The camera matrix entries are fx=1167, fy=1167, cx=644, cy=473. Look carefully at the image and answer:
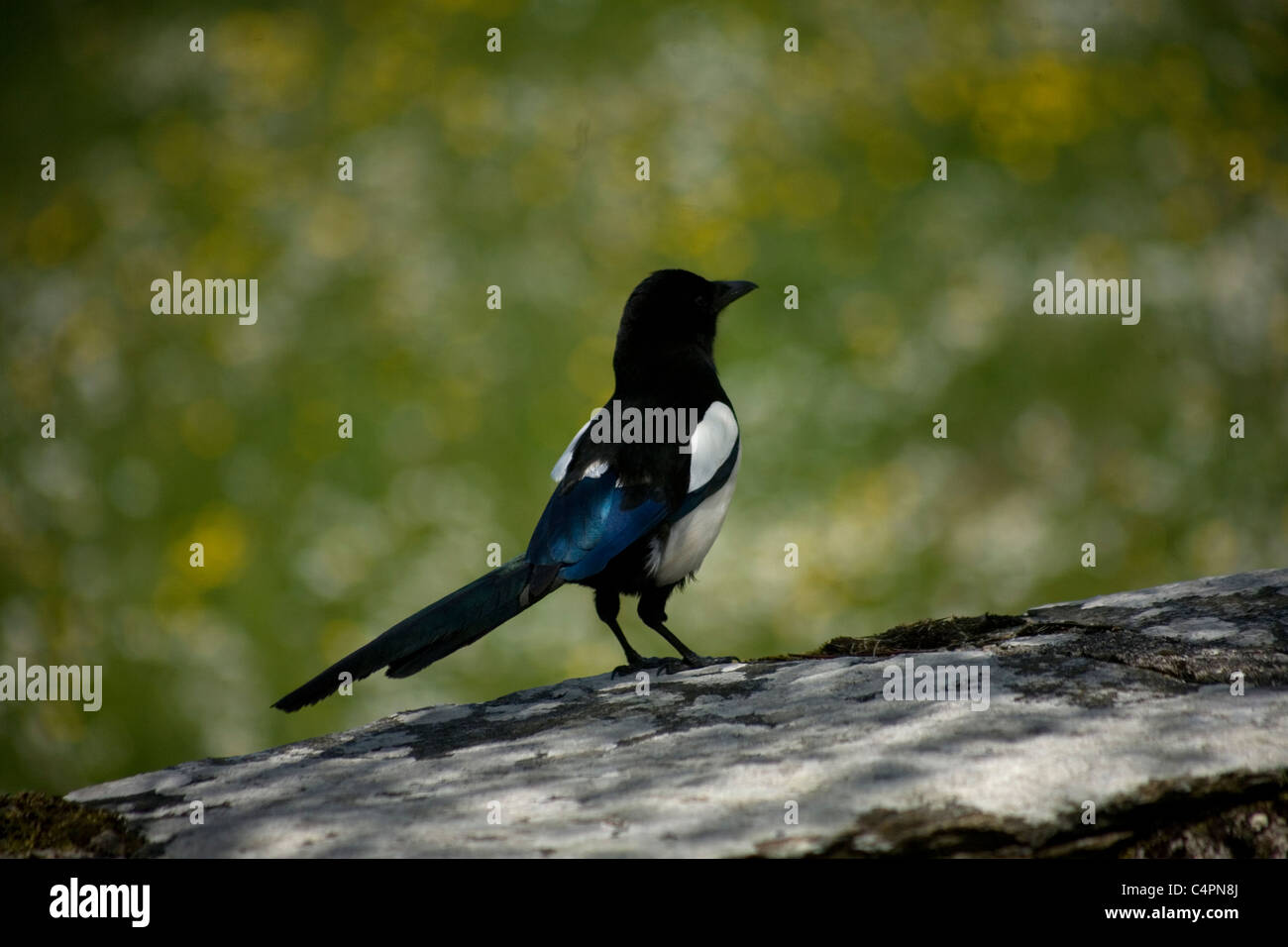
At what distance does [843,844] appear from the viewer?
174cm

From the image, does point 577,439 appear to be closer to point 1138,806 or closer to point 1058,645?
point 1058,645

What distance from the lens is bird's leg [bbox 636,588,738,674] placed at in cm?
321

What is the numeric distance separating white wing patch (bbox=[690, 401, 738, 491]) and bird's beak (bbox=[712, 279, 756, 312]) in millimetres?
548

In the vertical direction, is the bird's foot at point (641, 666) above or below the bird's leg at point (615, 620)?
below

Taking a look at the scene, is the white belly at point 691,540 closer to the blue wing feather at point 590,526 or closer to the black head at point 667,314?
the blue wing feather at point 590,526

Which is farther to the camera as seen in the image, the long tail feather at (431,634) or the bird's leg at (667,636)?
the bird's leg at (667,636)

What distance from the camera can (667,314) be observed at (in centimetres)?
374

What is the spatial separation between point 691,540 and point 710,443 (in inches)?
11.0

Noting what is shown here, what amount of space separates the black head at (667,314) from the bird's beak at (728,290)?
0.02 m

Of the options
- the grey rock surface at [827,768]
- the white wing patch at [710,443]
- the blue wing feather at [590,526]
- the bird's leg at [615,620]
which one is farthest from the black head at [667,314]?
the grey rock surface at [827,768]

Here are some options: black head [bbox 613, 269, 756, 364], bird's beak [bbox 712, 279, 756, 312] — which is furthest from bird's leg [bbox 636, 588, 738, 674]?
bird's beak [bbox 712, 279, 756, 312]

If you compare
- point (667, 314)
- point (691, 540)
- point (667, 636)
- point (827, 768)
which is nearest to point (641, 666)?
point (667, 636)

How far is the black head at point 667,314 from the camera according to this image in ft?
12.2
